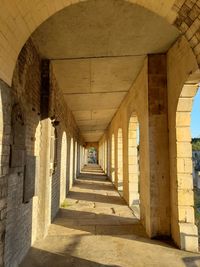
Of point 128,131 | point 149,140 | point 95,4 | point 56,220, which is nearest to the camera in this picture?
point 95,4

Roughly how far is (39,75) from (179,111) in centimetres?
289

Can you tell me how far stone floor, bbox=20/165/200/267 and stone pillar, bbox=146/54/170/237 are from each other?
1.37 ft

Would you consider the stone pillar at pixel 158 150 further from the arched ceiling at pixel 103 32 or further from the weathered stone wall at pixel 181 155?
the arched ceiling at pixel 103 32

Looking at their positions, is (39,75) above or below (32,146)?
above

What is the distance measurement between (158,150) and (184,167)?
2.14 ft

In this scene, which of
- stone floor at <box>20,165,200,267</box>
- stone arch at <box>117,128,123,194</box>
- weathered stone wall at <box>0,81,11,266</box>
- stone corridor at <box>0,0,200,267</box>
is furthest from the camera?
stone arch at <box>117,128,123,194</box>

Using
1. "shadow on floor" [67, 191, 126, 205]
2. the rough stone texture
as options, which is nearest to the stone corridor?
the rough stone texture

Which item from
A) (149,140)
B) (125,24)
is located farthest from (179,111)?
(125,24)

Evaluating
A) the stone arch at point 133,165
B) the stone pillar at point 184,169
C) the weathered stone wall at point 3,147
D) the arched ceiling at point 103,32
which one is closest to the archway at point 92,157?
the stone arch at point 133,165

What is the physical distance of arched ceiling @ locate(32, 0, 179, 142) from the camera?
339 cm

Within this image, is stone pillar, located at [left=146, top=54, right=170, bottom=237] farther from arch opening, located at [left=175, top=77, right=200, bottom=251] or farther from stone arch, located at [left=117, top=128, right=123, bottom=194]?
stone arch, located at [left=117, top=128, right=123, bottom=194]

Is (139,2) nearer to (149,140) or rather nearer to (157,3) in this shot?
(157,3)

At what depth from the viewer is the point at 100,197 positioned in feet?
27.3

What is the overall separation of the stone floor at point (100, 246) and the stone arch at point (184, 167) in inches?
16.4
